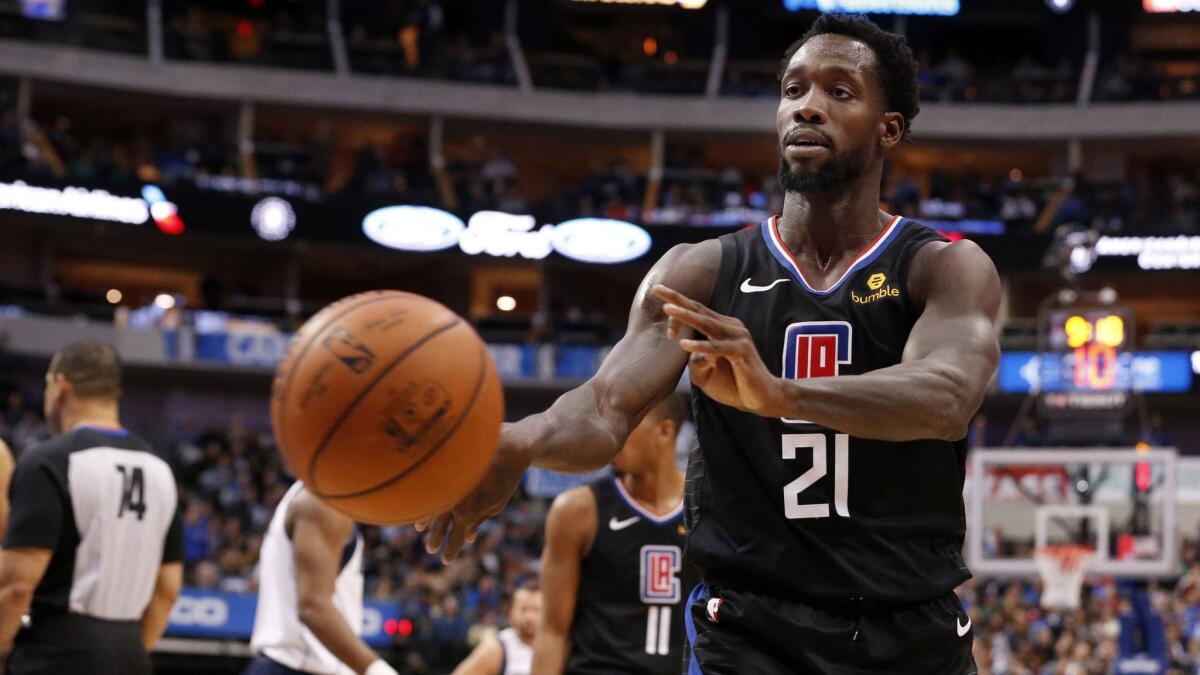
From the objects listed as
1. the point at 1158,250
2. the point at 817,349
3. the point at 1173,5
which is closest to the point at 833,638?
the point at 817,349

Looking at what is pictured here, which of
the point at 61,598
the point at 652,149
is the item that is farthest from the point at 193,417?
the point at 61,598

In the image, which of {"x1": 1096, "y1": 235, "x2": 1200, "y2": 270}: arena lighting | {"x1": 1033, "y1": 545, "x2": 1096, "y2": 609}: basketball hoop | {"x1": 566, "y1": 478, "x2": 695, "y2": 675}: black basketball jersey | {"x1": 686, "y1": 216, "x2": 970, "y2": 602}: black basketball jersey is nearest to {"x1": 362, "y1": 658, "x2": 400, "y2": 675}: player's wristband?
{"x1": 566, "y1": 478, "x2": 695, "y2": 675}: black basketball jersey

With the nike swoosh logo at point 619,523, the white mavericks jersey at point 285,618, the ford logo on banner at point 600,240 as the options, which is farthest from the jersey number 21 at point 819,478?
the ford logo on banner at point 600,240

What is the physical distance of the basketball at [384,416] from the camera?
2.96 metres

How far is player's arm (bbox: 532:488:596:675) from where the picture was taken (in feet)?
20.2

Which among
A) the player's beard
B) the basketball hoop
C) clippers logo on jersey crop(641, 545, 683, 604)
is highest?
the player's beard

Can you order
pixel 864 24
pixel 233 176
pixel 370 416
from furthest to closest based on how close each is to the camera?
pixel 233 176
pixel 864 24
pixel 370 416

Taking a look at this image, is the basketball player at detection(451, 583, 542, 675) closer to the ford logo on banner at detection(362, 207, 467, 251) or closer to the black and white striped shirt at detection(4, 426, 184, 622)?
the black and white striped shirt at detection(4, 426, 184, 622)

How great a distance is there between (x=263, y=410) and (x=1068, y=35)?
2023 centimetres

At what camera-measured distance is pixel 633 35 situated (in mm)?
37438

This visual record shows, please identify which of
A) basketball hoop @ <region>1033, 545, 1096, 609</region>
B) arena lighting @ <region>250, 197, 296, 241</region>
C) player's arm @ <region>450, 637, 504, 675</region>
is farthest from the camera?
arena lighting @ <region>250, 197, 296, 241</region>

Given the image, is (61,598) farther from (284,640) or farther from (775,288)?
(775,288)

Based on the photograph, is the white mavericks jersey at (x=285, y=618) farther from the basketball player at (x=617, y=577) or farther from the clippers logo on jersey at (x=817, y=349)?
the clippers logo on jersey at (x=817, y=349)

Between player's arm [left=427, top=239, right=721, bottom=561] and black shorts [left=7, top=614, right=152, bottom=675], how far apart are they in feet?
11.2
